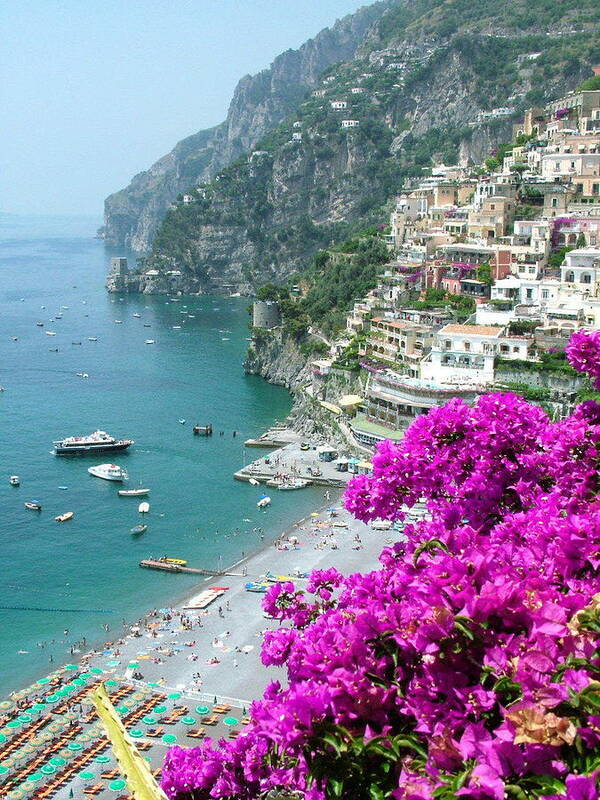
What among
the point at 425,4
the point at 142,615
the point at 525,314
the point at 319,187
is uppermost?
the point at 425,4

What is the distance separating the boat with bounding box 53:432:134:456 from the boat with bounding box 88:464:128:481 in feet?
8.95

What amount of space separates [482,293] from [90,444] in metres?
17.7

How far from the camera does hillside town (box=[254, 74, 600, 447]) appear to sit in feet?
117

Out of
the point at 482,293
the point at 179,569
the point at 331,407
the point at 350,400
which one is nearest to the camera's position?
the point at 179,569

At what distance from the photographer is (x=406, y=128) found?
92.0m

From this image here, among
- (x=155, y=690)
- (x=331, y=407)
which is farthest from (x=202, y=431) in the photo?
(x=155, y=690)

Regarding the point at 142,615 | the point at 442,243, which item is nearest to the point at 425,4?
the point at 442,243

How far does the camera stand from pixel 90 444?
127ft

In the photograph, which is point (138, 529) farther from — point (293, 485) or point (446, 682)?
point (446, 682)

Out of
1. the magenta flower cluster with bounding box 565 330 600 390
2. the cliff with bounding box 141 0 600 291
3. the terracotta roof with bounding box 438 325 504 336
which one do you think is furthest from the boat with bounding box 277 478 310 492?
the cliff with bounding box 141 0 600 291

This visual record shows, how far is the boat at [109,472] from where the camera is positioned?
116ft

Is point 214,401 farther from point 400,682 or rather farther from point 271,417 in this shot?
point 400,682

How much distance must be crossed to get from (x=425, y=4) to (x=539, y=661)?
118 meters

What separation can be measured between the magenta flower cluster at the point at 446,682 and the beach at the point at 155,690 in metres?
12.6
